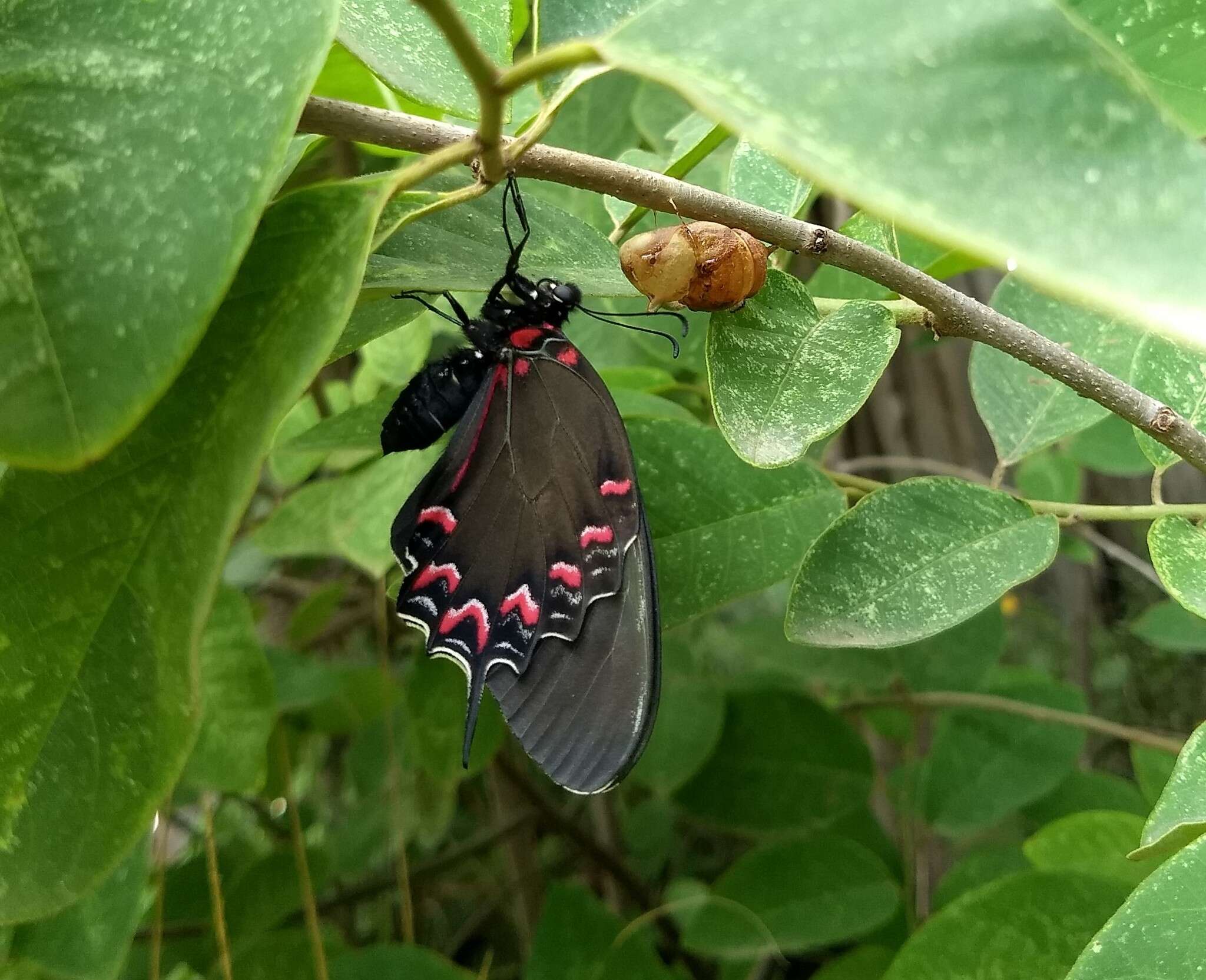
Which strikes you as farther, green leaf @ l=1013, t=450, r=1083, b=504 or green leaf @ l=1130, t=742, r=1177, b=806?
green leaf @ l=1013, t=450, r=1083, b=504

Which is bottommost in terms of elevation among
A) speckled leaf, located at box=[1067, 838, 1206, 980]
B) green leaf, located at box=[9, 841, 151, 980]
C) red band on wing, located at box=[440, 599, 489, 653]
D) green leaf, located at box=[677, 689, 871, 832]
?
green leaf, located at box=[677, 689, 871, 832]

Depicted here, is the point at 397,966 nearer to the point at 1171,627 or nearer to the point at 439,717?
the point at 439,717

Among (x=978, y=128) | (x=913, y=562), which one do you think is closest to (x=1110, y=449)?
(x=913, y=562)

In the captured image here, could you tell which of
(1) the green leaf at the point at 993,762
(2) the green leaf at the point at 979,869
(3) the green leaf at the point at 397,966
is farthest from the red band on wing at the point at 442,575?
(1) the green leaf at the point at 993,762

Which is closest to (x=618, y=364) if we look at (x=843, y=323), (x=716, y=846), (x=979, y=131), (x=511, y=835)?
(x=843, y=323)

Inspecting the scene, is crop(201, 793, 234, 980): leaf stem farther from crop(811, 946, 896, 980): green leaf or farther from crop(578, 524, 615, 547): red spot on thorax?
crop(811, 946, 896, 980): green leaf

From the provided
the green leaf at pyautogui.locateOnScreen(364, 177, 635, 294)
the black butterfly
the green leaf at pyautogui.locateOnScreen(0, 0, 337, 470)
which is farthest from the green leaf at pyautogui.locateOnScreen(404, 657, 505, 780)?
the green leaf at pyautogui.locateOnScreen(0, 0, 337, 470)

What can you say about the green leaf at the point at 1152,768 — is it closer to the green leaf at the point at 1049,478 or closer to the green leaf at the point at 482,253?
the green leaf at the point at 1049,478
